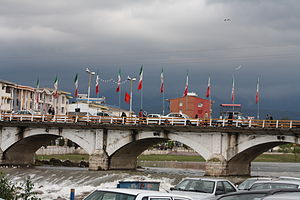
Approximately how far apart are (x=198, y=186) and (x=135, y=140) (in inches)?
1289

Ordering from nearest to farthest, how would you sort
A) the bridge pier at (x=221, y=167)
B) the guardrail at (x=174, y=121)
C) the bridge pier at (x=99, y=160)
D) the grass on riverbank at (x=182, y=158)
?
the guardrail at (x=174, y=121) < the bridge pier at (x=221, y=167) < the bridge pier at (x=99, y=160) < the grass on riverbank at (x=182, y=158)

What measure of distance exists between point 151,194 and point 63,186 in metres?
35.5

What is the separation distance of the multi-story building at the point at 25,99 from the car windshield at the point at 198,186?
298 feet

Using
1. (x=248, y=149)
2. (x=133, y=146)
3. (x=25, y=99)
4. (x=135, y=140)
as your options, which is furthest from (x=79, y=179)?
(x=25, y=99)

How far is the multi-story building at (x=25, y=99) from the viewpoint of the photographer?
117 m

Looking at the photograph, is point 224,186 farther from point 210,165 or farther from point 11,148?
→ point 11,148

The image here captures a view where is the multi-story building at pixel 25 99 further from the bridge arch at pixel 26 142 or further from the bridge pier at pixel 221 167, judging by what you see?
the bridge pier at pixel 221 167

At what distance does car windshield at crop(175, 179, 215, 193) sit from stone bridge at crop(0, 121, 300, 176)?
24191 mm

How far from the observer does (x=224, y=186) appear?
79.2ft

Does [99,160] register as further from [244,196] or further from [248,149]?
[244,196]

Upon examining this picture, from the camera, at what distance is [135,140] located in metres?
56.3

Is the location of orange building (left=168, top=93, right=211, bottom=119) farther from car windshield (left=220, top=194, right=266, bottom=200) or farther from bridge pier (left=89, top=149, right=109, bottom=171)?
car windshield (left=220, top=194, right=266, bottom=200)

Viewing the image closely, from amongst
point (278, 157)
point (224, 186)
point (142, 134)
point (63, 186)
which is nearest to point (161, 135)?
point (142, 134)

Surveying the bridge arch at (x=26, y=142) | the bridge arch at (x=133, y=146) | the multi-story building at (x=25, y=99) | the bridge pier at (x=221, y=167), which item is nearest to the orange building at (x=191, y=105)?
the multi-story building at (x=25, y=99)
